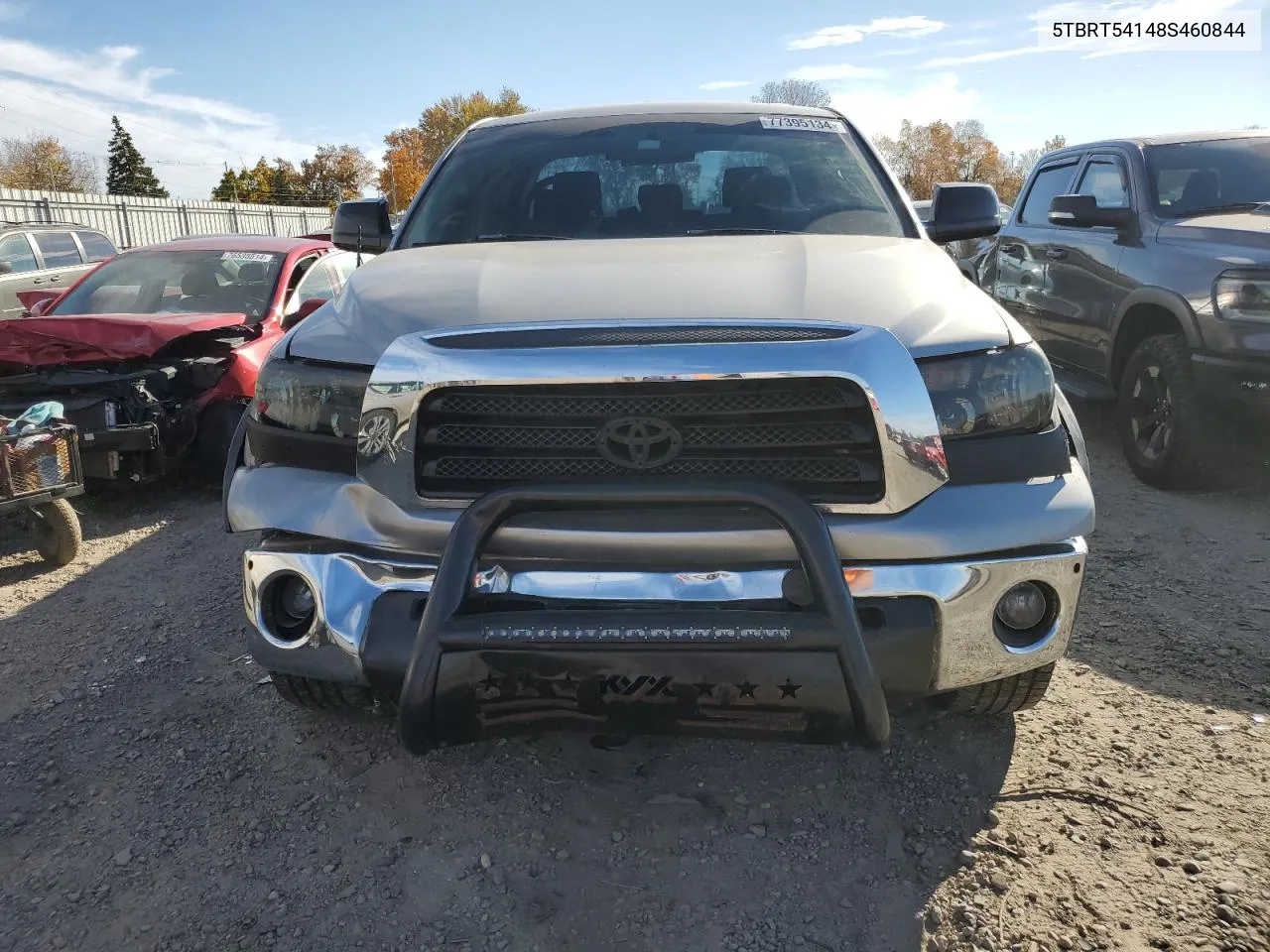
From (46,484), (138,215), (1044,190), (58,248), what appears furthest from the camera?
(138,215)

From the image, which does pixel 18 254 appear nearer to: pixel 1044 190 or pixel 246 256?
pixel 246 256

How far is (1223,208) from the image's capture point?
214 inches

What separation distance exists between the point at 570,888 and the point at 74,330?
4640mm

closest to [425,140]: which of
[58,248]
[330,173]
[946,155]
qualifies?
[330,173]

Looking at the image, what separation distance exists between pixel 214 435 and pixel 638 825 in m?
4.01

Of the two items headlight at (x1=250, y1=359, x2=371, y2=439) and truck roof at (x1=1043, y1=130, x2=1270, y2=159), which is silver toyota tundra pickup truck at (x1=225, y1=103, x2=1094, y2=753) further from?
truck roof at (x1=1043, y1=130, x2=1270, y2=159)

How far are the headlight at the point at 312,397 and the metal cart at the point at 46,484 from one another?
263 centimetres

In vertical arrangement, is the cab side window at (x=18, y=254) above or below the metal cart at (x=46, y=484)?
above

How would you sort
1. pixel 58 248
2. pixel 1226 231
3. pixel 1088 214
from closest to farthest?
pixel 1226 231, pixel 1088 214, pixel 58 248

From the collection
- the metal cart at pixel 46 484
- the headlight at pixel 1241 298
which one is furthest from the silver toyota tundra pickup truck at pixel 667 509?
the headlight at pixel 1241 298

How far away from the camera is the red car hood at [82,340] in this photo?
5262 mm

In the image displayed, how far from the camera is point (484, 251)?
294cm

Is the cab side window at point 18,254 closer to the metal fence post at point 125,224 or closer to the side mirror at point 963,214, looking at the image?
the side mirror at point 963,214

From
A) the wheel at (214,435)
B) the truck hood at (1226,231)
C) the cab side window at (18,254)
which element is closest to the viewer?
the truck hood at (1226,231)
